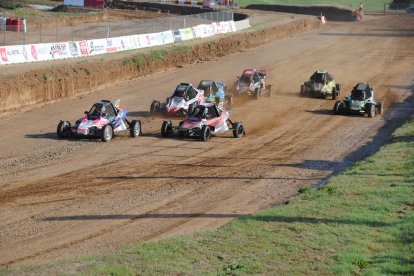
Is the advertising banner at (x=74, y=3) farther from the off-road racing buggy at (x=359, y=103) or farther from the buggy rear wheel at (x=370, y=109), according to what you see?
the buggy rear wheel at (x=370, y=109)

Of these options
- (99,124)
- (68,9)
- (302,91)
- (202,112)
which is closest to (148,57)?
(302,91)

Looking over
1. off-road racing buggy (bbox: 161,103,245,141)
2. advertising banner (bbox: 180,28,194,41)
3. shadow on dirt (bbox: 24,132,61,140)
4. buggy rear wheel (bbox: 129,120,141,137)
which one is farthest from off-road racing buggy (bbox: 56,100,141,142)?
advertising banner (bbox: 180,28,194,41)

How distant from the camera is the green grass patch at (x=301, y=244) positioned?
14461mm

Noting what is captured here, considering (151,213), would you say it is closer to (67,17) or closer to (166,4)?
(67,17)

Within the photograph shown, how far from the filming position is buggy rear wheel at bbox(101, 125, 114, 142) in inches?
1201

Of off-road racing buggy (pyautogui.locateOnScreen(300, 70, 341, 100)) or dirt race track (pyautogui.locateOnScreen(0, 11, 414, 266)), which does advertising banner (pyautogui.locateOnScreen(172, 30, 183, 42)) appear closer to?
dirt race track (pyautogui.locateOnScreen(0, 11, 414, 266))

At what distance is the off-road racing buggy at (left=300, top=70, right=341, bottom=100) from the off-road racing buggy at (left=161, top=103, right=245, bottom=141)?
1223 centimetres

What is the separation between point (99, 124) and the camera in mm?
30594

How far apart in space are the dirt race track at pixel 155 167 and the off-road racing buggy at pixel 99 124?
422mm

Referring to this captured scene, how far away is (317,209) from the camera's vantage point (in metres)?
19.2

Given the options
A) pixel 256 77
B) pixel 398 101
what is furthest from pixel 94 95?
pixel 398 101

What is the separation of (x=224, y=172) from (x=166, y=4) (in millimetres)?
73608

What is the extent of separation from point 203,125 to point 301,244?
15.4 meters

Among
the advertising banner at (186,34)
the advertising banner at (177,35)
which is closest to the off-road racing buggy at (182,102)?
the advertising banner at (177,35)
